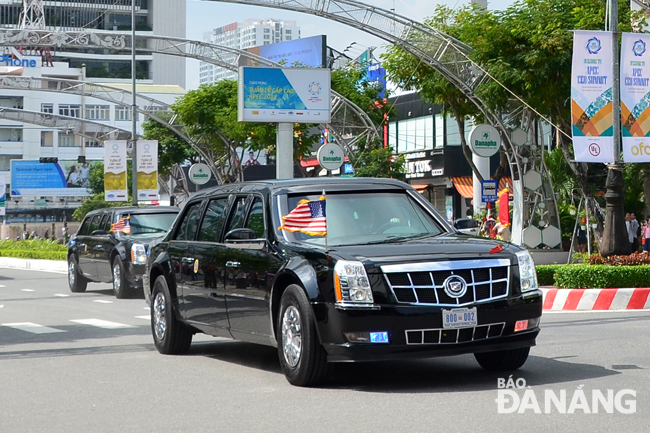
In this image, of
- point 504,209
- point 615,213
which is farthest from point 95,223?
point 504,209

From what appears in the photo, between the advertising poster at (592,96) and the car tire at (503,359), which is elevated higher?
the advertising poster at (592,96)

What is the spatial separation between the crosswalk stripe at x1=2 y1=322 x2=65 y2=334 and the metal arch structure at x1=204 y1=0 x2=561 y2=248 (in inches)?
638

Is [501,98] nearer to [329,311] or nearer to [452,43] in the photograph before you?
[452,43]

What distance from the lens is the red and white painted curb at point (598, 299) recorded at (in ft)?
56.0

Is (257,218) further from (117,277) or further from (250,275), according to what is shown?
(117,277)

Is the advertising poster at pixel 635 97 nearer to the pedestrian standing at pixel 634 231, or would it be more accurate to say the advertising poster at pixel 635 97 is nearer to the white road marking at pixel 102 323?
the white road marking at pixel 102 323

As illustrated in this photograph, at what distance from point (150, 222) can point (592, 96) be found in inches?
355

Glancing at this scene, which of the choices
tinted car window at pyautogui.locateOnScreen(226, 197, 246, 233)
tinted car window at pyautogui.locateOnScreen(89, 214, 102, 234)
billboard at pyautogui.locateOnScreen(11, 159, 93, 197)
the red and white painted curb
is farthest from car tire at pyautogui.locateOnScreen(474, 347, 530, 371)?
billboard at pyautogui.locateOnScreen(11, 159, 93, 197)

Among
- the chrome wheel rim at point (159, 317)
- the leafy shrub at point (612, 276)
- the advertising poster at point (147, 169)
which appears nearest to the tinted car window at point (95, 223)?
the leafy shrub at point (612, 276)

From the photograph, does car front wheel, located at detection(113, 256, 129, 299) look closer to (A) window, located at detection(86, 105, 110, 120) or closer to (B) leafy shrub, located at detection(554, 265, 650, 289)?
(B) leafy shrub, located at detection(554, 265, 650, 289)

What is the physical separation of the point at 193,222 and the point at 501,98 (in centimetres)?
1874

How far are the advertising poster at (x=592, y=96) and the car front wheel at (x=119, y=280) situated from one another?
29.1ft

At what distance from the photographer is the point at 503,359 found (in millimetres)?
9352

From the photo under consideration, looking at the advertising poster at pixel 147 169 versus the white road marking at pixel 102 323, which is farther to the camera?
the advertising poster at pixel 147 169
